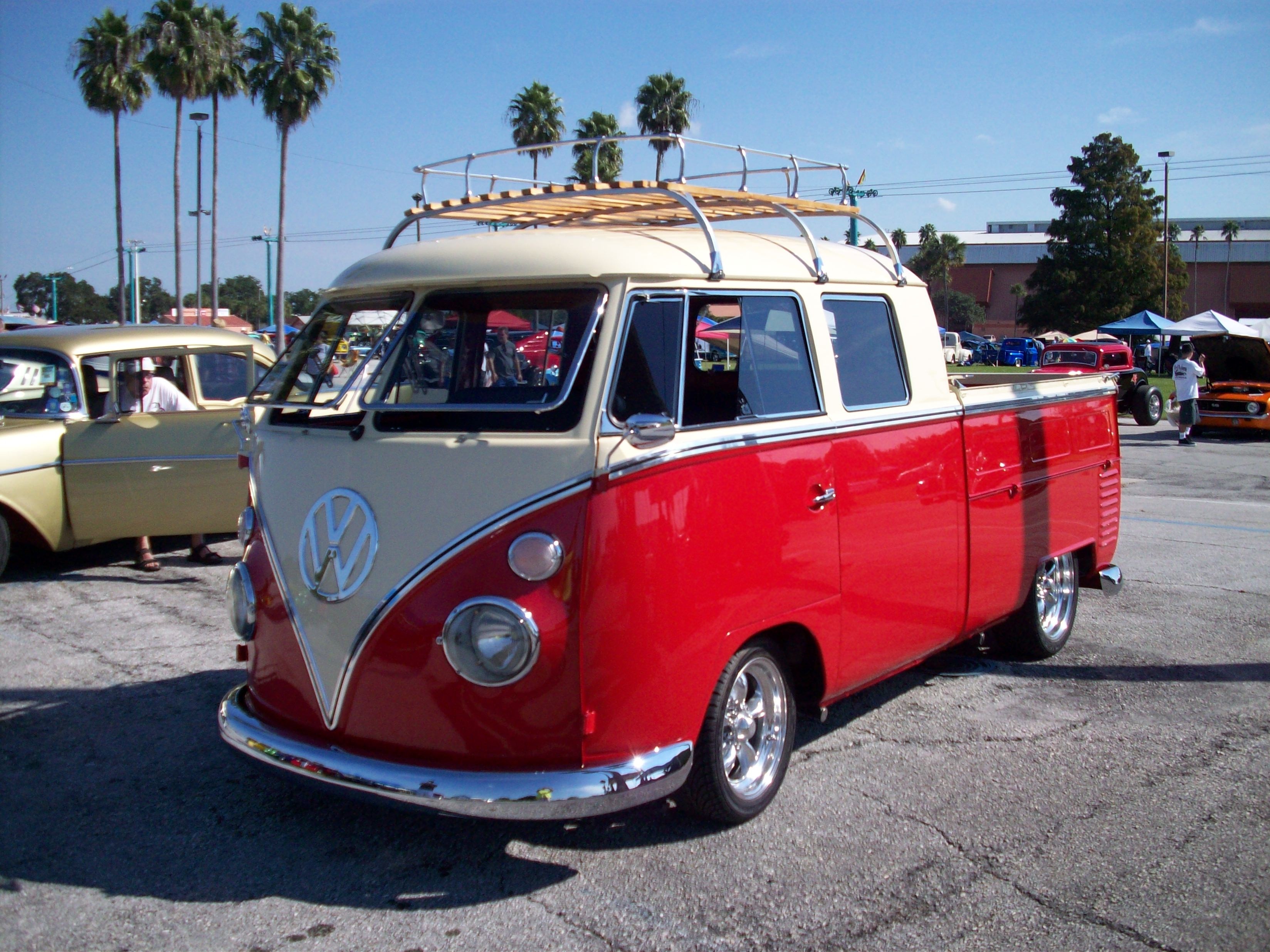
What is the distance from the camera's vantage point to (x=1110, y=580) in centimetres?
668

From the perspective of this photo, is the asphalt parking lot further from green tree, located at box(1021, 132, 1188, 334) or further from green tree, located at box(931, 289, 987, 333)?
green tree, located at box(931, 289, 987, 333)

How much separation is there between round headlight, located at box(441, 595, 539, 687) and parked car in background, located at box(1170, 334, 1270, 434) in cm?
2042

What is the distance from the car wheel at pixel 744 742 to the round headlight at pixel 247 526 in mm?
1871

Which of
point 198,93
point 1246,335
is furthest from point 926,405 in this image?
point 198,93

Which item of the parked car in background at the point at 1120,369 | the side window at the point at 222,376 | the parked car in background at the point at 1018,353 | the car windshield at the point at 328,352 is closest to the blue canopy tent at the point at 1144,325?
the parked car in background at the point at 1120,369

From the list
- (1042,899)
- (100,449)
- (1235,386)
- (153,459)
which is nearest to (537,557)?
(1042,899)

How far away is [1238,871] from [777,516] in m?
1.97

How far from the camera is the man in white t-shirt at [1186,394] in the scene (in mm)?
19031

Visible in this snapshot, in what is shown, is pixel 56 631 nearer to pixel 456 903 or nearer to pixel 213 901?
pixel 213 901

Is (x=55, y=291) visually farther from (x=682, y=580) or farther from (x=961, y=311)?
(x=682, y=580)

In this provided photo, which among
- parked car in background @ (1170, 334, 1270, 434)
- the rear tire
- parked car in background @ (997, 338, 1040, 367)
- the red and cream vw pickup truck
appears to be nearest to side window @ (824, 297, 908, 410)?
the red and cream vw pickup truck

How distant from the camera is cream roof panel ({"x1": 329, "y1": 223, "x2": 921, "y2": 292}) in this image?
365cm

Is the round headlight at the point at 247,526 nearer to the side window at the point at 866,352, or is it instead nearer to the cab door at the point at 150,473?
the side window at the point at 866,352

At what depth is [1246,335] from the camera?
21.8 metres
